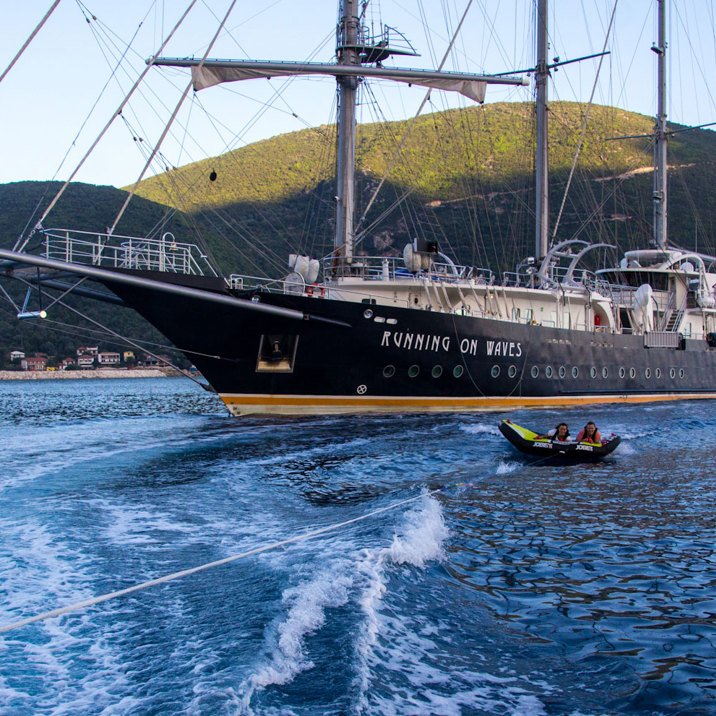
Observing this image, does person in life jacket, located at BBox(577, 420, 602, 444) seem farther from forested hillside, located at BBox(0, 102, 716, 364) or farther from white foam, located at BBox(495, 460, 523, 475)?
forested hillside, located at BBox(0, 102, 716, 364)

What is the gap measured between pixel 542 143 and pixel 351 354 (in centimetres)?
1719

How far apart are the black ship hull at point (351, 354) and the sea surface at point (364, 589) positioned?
7652mm

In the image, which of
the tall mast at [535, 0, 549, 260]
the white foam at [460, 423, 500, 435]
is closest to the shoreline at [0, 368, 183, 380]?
the tall mast at [535, 0, 549, 260]

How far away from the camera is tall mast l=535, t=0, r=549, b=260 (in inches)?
1314

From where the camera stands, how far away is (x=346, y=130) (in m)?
29.4

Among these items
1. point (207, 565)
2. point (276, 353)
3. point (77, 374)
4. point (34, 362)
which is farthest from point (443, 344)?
point (77, 374)

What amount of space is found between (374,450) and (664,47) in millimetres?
35375

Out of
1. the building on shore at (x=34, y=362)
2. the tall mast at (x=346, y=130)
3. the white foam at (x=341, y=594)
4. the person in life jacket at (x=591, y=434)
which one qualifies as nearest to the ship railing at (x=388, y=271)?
the tall mast at (x=346, y=130)

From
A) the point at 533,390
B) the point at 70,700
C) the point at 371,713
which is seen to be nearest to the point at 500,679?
the point at 371,713

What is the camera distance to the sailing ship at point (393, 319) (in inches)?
858

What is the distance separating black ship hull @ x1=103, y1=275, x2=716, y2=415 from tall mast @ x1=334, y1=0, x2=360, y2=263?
5.54 metres

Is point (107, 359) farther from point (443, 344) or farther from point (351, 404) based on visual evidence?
point (443, 344)

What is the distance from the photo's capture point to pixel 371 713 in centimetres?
497

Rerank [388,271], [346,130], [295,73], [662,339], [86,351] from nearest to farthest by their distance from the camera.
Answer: [388,271], [295,73], [346,130], [662,339], [86,351]
